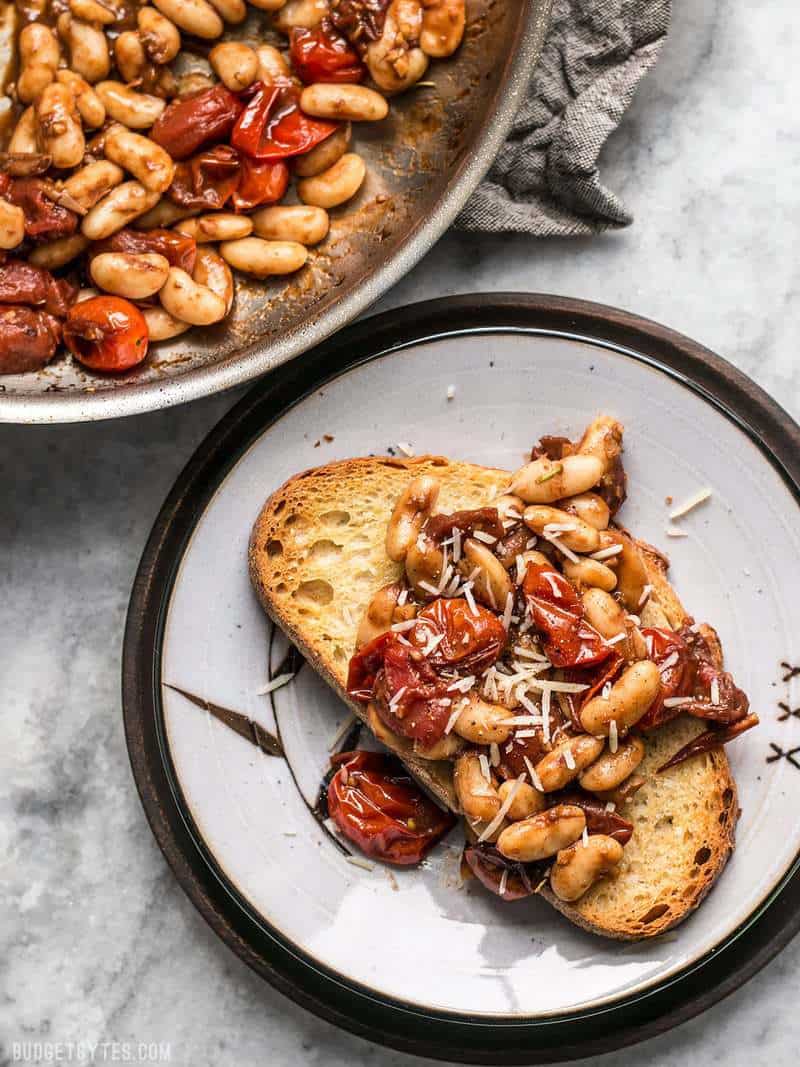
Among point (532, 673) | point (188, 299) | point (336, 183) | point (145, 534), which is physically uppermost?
point (336, 183)

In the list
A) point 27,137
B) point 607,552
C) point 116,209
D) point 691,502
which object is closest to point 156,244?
point 116,209

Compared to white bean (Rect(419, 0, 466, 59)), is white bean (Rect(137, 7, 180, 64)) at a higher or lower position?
lower

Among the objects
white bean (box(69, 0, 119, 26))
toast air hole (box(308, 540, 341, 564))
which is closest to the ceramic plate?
toast air hole (box(308, 540, 341, 564))

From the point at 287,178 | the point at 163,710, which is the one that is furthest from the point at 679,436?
the point at 163,710

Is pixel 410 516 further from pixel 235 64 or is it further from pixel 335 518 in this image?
pixel 235 64

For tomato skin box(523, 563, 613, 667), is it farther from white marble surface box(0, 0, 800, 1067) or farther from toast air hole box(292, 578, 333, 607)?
white marble surface box(0, 0, 800, 1067)

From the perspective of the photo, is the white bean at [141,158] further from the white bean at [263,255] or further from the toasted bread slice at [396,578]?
the toasted bread slice at [396,578]

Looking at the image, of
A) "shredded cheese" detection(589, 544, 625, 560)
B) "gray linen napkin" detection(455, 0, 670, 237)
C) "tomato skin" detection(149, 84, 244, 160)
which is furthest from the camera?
"gray linen napkin" detection(455, 0, 670, 237)

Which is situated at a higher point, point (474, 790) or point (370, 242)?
point (370, 242)
